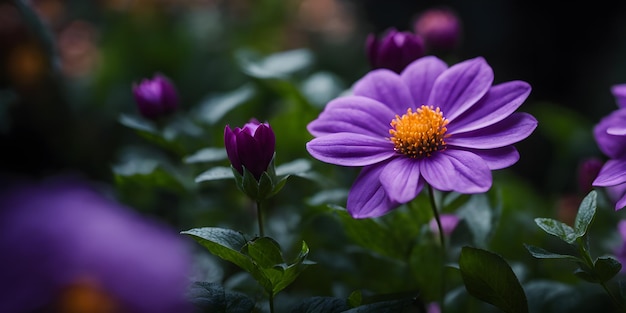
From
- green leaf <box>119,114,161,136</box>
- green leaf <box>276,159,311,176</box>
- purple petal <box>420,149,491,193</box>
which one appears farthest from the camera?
green leaf <box>119,114,161,136</box>

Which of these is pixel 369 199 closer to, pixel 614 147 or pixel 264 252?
pixel 264 252

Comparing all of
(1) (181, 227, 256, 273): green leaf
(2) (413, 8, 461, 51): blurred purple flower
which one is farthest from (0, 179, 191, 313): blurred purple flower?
(2) (413, 8, 461, 51): blurred purple flower

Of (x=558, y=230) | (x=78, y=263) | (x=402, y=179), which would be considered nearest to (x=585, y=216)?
(x=558, y=230)

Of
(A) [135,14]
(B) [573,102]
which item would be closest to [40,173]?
(A) [135,14]

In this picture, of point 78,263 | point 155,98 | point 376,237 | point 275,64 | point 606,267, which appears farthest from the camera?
point 275,64

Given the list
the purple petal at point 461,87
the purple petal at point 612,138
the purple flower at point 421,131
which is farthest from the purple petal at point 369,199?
the purple petal at point 612,138

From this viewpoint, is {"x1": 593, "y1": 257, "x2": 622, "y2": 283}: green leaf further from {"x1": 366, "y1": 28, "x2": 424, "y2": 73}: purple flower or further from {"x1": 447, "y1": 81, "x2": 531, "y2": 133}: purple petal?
{"x1": 366, "y1": 28, "x2": 424, "y2": 73}: purple flower
